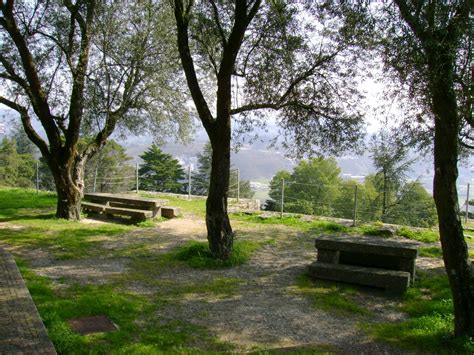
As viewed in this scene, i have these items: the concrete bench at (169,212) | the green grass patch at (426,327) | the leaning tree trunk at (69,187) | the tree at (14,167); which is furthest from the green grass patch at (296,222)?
the tree at (14,167)

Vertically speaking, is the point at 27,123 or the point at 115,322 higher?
the point at 27,123

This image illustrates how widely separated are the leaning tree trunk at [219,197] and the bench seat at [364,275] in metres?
1.86

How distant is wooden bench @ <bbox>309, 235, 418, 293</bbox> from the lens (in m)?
6.74

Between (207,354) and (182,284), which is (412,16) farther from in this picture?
(182,284)

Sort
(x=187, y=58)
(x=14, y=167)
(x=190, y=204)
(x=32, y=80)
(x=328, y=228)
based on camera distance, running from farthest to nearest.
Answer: (x=14, y=167) < (x=190, y=204) < (x=328, y=228) < (x=32, y=80) < (x=187, y=58)

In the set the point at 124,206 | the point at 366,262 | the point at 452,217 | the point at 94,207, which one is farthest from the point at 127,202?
the point at 452,217

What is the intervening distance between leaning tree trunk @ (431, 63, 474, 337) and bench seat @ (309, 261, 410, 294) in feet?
6.34

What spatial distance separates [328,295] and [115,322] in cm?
322

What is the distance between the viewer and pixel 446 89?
175 inches

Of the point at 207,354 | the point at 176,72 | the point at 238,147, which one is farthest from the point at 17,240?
the point at 207,354

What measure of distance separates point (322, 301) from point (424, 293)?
1.78 metres

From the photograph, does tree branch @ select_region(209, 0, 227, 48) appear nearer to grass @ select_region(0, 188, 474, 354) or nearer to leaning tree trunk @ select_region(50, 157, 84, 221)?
grass @ select_region(0, 188, 474, 354)

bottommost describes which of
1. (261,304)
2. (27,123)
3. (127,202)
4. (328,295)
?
(261,304)

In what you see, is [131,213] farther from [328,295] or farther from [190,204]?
[328,295]
